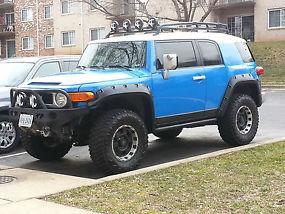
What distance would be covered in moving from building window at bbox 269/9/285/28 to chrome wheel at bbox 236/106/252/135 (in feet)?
92.8

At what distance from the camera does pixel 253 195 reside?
574cm

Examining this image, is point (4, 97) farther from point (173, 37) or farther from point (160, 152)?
point (173, 37)

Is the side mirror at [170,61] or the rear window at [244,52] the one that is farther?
the rear window at [244,52]

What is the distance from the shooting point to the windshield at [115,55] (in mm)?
8188

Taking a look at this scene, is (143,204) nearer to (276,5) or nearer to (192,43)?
(192,43)

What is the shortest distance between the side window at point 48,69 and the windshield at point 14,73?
19cm

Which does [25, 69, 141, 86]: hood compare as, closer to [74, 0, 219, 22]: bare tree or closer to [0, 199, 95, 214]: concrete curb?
[0, 199, 95, 214]: concrete curb

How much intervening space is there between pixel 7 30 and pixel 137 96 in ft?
161

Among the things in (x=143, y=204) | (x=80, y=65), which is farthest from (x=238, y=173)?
(x=80, y=65)

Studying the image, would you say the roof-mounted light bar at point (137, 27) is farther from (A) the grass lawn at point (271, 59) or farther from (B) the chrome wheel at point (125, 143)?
(A) the grass lawn at point (271, 59)

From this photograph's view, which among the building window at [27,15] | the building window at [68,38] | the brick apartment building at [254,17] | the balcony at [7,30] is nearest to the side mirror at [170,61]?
the brick apartment building at [254,17]

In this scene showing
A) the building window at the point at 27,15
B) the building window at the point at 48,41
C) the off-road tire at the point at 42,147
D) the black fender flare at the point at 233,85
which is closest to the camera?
the off-road tire at the point at 42,147

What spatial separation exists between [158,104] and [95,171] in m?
1.38

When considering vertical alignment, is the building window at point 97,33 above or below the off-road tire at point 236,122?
above
